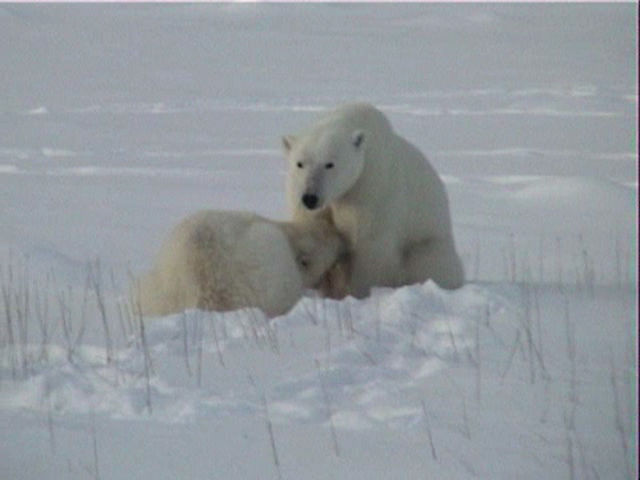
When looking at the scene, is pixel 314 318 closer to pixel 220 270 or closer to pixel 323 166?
pixel 220 270

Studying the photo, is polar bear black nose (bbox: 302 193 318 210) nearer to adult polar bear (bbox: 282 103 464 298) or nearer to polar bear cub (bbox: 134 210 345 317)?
adult polar bear (bbox: 282 103 464 298)

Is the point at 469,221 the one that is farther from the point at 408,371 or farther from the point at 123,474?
the point at 123,474

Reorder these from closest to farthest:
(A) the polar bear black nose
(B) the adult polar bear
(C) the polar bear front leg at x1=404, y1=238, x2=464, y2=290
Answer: (A) the polar bear black nose
(B) the adult polar bear
(C) the polar bear front leg at x1=404, y1=238, x2=464, y2=290

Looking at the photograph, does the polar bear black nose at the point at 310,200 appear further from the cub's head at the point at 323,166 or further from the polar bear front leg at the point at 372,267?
the polar bear front leg at the point at 372,267


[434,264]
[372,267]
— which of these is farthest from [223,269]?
[434,264]

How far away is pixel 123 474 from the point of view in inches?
99.0

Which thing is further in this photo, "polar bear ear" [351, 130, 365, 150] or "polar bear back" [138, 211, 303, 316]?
"polar bear ear" [351, 130, 365, 150]

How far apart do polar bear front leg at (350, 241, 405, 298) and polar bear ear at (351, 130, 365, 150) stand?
0.54 metres

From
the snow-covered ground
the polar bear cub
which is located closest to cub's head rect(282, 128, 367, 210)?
the polar bear cub

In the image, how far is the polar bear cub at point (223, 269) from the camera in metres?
4.73

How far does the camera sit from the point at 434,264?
564 centimetres

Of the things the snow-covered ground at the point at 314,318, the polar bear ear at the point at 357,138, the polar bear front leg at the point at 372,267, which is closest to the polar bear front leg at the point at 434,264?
the polar bear front leg at the point at 372,267

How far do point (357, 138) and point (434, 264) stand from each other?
0.85m

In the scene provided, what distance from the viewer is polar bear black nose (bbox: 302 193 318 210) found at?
5.18m
